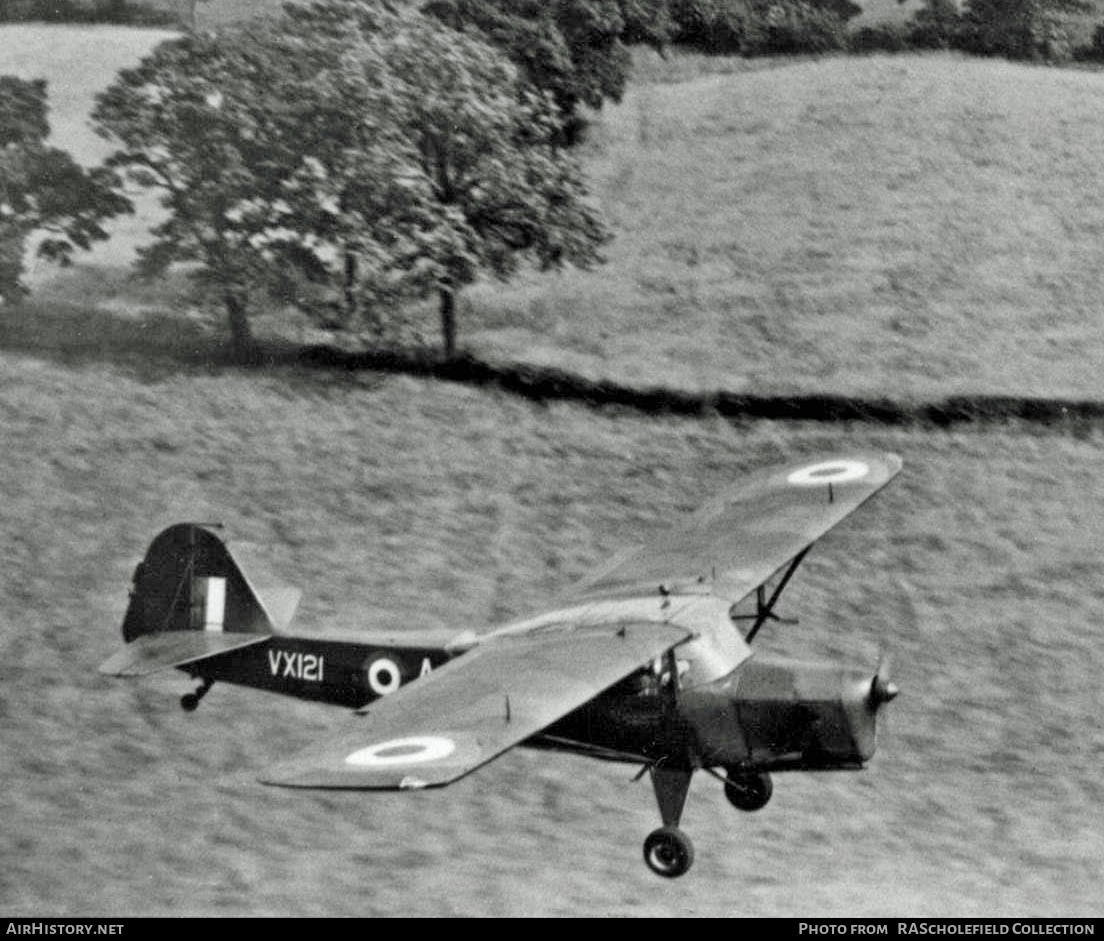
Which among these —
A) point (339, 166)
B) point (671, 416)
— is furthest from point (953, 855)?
point (339, 166)

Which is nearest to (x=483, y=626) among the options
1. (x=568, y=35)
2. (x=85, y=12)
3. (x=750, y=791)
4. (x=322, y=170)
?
(x=750, y=791)

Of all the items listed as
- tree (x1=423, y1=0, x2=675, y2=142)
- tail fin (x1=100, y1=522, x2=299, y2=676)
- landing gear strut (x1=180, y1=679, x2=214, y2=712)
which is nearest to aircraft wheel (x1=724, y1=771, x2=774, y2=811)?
tail fin (x1=100, y1=522, x2=299, y2=676)

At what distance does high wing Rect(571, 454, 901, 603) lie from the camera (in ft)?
48.0

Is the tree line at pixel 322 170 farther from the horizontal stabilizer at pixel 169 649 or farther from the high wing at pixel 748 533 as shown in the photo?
the horizontal stabilizer at pixel 169 649

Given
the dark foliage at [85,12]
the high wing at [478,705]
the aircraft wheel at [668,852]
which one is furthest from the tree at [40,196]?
the aircraft wheel at [668,852]

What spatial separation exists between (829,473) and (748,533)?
151 cm

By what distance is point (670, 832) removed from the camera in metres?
13.7

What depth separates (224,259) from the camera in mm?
24625

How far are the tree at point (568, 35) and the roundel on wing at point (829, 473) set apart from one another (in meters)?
11.7

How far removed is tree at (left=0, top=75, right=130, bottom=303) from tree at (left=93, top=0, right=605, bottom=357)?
0.68m

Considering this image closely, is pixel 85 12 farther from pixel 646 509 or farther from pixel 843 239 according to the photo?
pixel 646 509

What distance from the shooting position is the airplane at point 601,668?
11305 millimetres
